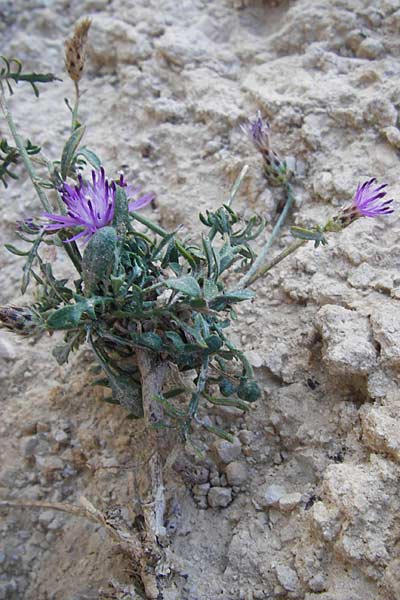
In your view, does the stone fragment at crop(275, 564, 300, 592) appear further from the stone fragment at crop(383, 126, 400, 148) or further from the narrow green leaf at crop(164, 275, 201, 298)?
the stone fragment at crop(383, 126, 400, 148)

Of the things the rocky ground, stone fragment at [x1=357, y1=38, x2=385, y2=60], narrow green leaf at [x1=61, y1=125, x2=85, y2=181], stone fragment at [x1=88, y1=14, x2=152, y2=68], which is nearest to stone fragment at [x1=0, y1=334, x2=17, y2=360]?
the rocky ground

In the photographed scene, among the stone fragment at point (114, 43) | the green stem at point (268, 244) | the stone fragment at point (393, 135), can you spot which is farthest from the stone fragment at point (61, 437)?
the stone fragment at point (114, 43)

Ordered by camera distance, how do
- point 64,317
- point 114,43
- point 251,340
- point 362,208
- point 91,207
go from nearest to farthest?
1. point 64,317
2. point 91,207
3. point 362,208
4. point 251,340
5. point 114,43

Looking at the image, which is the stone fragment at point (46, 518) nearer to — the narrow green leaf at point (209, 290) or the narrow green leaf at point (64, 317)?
the narrow green leaf at point (64, 317)

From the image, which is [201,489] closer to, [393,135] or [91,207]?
[91,207]

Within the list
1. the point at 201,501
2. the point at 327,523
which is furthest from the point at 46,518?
the point at 327,523

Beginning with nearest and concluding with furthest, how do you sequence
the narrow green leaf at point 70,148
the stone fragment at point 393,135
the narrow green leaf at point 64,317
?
1. the narrow green leaf at point 64,317
2. the narrow green leaf at point 70,148
3. the stone fragment at point 393,135

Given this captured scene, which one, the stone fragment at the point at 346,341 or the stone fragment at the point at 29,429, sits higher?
the stone fragment at the point at 346,341
